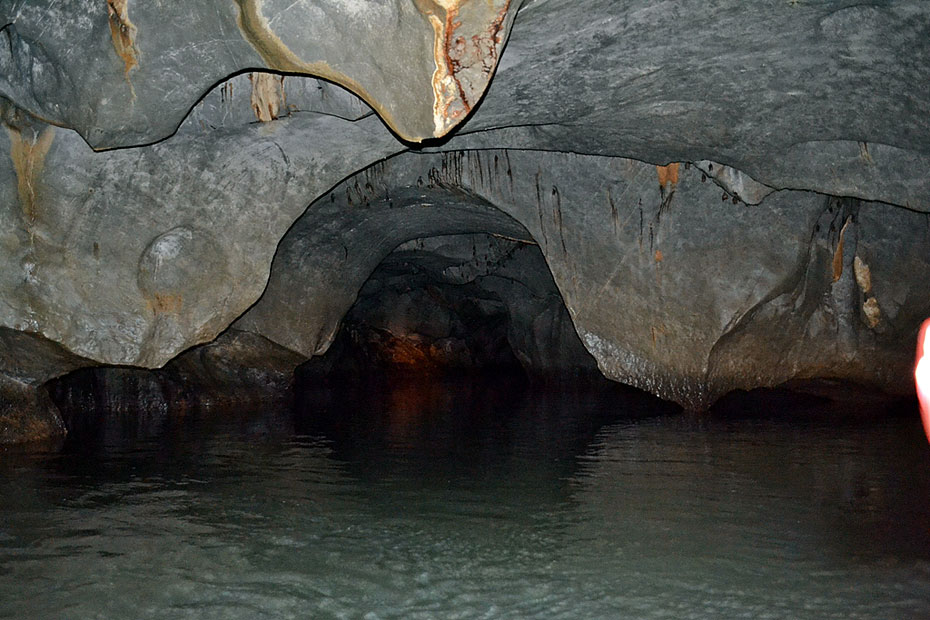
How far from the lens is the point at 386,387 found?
21406 mm

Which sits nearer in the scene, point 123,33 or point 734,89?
point 123,33

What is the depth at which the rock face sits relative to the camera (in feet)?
18.3

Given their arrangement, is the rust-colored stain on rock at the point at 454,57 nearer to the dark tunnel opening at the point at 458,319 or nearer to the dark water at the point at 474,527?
the dark water at the point at 474,527

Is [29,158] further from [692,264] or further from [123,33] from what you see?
[692,264]

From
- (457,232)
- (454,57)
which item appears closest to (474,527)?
(454,57)

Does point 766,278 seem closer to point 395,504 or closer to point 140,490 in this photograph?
point 395,504

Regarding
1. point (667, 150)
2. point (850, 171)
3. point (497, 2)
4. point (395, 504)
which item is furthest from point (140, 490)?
point (850, 171)

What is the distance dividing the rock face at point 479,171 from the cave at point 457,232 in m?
0.03

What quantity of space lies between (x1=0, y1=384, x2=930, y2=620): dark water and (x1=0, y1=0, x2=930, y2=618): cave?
4 cm

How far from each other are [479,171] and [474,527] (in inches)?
257

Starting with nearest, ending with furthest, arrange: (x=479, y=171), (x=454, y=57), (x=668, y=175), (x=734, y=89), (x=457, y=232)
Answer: (x=454, y=57) < (x=734, y=89) < (x=668, y=175) < (x=479, y=171) < (x=457, y=232)

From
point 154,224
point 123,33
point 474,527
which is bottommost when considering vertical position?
point 474,527

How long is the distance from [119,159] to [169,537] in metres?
4.13

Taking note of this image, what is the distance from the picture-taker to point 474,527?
5531 mm
